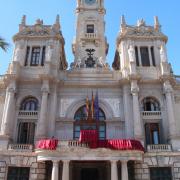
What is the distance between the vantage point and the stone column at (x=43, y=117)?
29062mm

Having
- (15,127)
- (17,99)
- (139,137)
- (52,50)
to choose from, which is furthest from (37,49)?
(139,137)

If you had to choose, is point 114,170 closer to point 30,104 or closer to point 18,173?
point 18,173

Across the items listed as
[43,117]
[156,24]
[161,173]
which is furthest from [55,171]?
[156,24]

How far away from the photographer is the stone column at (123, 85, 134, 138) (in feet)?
99.2

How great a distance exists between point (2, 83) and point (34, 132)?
7.85 meters

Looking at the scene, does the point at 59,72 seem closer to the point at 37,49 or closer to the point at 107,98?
the point at 37,49

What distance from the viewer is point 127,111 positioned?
31.2 m

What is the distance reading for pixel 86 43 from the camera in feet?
137

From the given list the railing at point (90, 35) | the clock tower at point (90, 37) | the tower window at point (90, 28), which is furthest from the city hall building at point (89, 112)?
the tower window at point (90, 28)

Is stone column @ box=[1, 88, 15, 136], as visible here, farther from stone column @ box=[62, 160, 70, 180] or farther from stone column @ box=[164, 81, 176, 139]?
stone column @ box=[164, 81, 176, 139]

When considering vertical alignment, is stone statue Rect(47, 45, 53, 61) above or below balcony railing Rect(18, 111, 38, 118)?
above

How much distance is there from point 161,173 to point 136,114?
22.5 ft

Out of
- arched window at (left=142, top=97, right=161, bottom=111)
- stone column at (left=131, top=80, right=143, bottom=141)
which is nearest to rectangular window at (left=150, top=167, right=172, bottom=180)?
stone column at (left=131, top=80, right=143, bottom=141)

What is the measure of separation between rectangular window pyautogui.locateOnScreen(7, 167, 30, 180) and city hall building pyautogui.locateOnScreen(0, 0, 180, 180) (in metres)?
0.10
